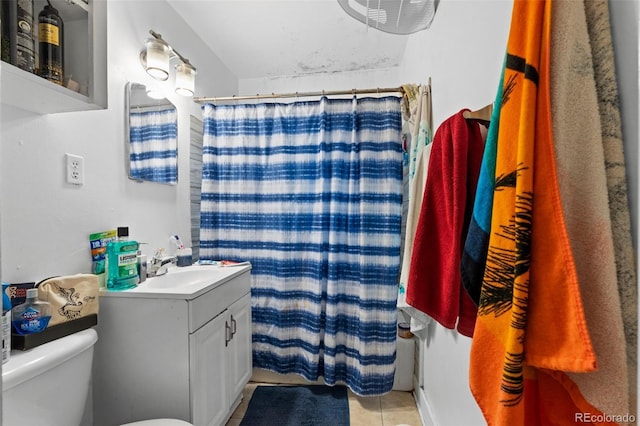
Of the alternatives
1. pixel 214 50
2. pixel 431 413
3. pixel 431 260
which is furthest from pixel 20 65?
pixel 431 413

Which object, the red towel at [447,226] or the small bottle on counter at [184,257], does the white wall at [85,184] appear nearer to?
the small bottle on counter at [184,257]

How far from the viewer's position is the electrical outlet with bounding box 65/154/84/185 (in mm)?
1200

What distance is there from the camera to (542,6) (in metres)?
0.51

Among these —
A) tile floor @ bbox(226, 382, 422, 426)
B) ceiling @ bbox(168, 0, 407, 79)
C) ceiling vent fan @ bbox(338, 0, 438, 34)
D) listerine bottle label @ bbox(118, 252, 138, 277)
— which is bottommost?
tile floor @ bbox(226, 382, 422, 426)

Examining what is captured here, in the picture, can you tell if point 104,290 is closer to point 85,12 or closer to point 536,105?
point 85,12

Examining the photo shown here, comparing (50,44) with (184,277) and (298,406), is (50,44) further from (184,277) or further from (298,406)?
(298,406)

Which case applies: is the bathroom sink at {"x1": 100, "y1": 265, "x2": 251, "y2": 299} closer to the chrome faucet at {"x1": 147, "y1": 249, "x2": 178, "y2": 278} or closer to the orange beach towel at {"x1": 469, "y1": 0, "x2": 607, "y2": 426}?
the chrome faucet at {"x1": 147, "y1": 249, "x2": 178, "y2": 278}

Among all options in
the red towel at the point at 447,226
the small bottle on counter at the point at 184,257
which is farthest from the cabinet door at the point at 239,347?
the red towel at the point at 447,226

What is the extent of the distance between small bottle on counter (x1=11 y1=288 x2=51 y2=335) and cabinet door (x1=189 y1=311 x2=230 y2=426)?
488 mm

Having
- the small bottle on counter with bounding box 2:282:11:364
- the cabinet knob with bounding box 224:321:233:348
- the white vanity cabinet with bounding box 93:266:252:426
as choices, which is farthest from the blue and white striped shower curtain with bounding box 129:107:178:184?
the cabinet knob with bounding box 224:321:233:348

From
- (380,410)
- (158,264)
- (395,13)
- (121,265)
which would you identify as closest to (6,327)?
(121,265)

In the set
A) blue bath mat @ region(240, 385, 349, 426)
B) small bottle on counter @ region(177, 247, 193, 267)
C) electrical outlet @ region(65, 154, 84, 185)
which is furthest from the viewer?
small bottle on counter @ region(177, 247, 193, 267)

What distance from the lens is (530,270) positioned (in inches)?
19.7

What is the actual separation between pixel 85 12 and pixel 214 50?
151 centimetres
